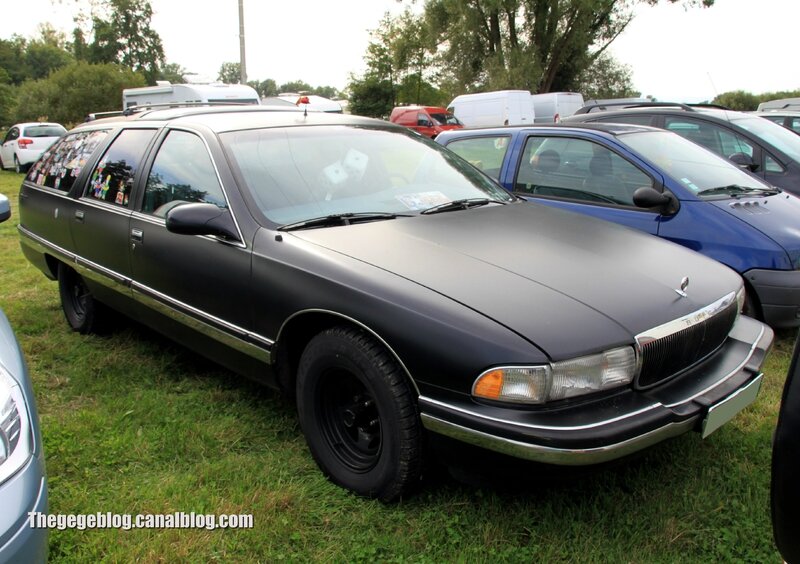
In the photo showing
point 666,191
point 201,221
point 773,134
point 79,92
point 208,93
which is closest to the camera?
point 201,221

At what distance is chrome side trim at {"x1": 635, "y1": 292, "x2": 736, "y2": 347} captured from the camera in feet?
7.00

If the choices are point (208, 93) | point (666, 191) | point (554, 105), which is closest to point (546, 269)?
point (666, 191)

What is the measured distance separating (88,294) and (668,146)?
4360mm

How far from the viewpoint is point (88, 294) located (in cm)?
428

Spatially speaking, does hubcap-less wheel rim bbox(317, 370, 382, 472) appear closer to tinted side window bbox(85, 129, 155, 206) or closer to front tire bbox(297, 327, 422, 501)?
front tire bbox(297, 327, 422, 501)

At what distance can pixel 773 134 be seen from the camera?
20.2 ft

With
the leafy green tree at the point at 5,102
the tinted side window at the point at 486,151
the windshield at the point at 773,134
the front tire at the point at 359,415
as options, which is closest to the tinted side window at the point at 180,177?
the front tire at the point at 359,415

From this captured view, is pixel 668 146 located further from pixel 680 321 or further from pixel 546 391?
pixel 546 391

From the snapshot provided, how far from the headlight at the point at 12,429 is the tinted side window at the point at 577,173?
383cm

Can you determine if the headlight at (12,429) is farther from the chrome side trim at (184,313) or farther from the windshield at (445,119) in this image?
the windshield at (445,119)

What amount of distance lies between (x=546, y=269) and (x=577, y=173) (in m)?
2.50

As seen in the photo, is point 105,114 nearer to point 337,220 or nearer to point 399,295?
point 337,220

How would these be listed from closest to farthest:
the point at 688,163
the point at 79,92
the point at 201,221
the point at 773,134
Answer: the point at 201,221
the point at 688,163
the point at 773,134
the point at 79,92

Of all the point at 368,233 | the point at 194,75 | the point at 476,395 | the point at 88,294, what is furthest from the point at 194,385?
the point at 194,75
